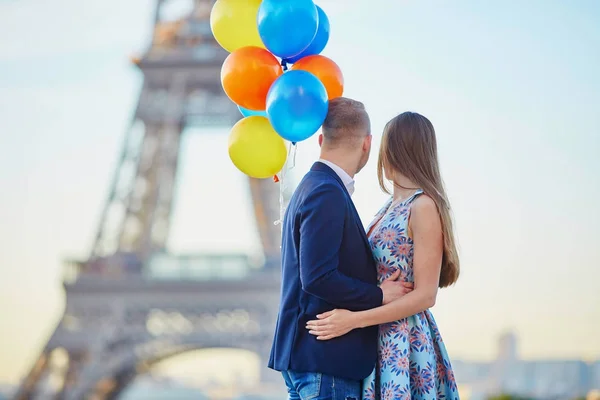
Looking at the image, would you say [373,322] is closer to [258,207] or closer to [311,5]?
[311,5]

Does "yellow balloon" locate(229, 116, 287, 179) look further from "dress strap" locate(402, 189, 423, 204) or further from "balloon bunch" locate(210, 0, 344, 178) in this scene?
"dress strap" locate(402, 189, 423, 204)

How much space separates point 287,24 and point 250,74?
0.30 meters

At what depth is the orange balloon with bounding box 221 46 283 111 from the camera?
388 cm

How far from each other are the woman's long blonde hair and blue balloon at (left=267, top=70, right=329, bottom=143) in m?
0.33

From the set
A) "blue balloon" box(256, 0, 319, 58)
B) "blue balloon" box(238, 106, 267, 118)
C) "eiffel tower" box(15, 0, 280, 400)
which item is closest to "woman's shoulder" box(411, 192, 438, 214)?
"blue balloon" box(256, 0, 319, 58)

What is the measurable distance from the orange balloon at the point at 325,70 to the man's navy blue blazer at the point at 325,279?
820mm

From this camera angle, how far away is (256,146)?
13.2ft

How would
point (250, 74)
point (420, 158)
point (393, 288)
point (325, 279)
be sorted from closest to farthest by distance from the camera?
1. point (325, 279)
2. point (393, 288)
3. point (420, 158)
4. point (250, 74)

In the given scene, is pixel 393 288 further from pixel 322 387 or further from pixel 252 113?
pixel 252 113

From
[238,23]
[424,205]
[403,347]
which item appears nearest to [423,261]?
[424,205]

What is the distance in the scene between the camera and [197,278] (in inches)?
728

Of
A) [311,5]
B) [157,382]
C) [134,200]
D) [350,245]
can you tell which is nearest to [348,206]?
[350,245]

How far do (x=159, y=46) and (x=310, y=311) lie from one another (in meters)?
17.7

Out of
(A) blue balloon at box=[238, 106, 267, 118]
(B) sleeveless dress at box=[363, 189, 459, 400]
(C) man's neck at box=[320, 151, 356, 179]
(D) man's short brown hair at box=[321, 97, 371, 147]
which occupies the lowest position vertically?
(B) sleeveless dress at box=[363, 189, 459, 400]
